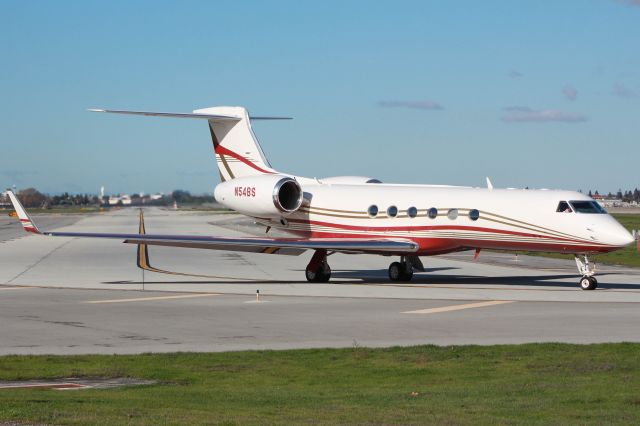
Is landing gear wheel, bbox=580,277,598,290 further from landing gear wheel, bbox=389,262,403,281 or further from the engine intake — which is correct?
the engine intake

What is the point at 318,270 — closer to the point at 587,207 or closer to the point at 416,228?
the point at 416,228

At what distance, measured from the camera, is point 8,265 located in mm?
37250

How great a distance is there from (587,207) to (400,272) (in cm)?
615

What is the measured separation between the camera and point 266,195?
30.8 meters

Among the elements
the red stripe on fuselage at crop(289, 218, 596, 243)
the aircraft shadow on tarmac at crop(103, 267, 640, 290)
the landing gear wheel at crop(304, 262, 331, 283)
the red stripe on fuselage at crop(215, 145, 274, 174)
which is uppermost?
the red stripe on fuselage at crop(215, 145, 274, 174)

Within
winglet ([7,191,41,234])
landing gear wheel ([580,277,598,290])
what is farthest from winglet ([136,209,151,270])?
landing gear wheel ([580,277,598,290])

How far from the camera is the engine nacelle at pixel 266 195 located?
101 feet

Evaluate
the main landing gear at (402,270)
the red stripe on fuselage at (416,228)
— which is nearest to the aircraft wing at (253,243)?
the red stripe on fuselage at (416,228)

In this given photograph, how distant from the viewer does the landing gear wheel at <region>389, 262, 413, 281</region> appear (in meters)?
30.7

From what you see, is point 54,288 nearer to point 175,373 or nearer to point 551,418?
point 175,373

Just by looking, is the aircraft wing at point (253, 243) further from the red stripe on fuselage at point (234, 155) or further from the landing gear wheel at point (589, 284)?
the landing gear wheel at point (589, 284)

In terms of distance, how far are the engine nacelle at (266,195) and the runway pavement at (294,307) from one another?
2.17m

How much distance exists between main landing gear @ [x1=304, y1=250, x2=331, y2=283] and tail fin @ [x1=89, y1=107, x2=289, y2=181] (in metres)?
4.26

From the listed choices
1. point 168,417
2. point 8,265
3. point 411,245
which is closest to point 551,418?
point 168,417
